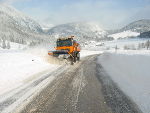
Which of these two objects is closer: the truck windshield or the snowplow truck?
the snowplow truck

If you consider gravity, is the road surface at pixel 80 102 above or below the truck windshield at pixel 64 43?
below

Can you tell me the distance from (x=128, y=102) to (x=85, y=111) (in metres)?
1.75

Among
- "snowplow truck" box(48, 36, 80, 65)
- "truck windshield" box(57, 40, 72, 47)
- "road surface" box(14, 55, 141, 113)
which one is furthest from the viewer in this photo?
"truck windshield" box(57, 40, 72, 47)

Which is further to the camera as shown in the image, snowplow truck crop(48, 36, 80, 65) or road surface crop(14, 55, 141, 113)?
snowplow truck crop(48, 36, 80, 65)

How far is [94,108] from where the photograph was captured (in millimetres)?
5848

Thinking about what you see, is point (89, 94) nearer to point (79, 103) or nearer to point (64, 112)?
point (79, 103)

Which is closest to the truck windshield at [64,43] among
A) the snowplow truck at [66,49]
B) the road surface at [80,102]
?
the snowplow truck at [66,49]

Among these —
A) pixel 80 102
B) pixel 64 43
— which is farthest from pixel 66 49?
pixel 80 102

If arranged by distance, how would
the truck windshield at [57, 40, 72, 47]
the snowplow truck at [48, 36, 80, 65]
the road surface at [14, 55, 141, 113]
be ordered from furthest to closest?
1. the truck windshield at [57, 40, 72, 47]
2. the snowplow truck at [48, 36, 80, 65]
3. the road surface at [14, 55, 141, 113]

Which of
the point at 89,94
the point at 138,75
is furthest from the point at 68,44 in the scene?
the point at 89,94

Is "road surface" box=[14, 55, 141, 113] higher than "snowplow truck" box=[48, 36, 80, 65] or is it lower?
lower

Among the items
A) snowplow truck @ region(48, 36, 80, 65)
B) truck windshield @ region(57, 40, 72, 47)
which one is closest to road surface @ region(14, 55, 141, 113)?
snowplow truck @ region(48, 36, 80, 65)

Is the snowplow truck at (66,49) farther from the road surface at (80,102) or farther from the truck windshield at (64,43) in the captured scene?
the road surface at (80,102)

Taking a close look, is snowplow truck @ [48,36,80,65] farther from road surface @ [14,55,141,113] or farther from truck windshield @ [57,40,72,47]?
road surface @ [14,55,141,113]
